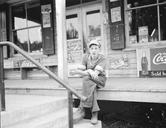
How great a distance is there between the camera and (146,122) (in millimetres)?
5211

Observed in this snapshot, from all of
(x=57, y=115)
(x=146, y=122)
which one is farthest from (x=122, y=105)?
(x=57, y=115)

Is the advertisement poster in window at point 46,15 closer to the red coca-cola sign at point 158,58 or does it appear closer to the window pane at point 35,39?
the window pane at point 35,39

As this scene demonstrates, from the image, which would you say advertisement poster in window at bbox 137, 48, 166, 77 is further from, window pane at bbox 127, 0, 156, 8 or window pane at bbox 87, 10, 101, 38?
window pane at bbox 87, 10, 101, 38

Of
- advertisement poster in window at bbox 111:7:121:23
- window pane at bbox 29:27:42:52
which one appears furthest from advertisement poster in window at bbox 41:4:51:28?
advertisement poster in window at bbox 111:7:121:23

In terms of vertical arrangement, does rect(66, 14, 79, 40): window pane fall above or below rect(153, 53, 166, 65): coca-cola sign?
above

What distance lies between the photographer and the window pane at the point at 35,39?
7.76 m

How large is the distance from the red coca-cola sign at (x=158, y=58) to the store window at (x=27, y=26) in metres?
3.59

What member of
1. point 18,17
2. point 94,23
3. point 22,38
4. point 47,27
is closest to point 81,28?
point 94,23

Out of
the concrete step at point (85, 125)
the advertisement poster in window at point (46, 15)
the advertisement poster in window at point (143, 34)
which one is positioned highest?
the advertisement poster in window at point (46, 15)

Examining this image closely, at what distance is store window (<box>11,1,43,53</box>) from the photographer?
25.5ft

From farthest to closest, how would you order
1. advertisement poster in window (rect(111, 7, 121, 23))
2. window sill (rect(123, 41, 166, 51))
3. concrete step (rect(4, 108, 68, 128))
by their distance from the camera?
advertisement poster in window (rect(111, 7, 121, 23)) → window sill (rect(123, 41, 166, 51)) → concrete step (rect(4, 108, 68, 128))

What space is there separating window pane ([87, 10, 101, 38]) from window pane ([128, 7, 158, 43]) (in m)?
0.92

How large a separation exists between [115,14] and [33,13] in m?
2.95

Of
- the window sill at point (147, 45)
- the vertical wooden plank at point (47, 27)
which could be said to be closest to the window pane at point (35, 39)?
the vertical wooden plank at point (47, 27)
